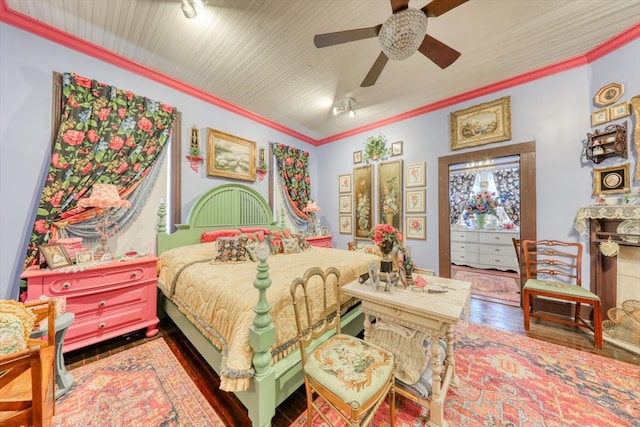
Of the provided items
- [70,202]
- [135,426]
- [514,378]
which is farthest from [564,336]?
[70,202]

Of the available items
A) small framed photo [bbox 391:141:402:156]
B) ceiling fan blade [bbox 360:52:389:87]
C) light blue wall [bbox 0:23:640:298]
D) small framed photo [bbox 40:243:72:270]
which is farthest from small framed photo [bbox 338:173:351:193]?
small framed photo [bbox 40:243:72:270]

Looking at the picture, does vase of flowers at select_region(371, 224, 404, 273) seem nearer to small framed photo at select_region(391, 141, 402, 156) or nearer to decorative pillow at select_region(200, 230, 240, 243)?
decorative pillow at select_region(200, 230, 240, 243)

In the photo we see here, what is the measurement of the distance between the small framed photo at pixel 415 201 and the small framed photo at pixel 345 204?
1266 millimetres

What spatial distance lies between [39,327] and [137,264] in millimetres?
792

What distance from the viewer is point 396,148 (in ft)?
13.6

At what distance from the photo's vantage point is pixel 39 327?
5.17ft

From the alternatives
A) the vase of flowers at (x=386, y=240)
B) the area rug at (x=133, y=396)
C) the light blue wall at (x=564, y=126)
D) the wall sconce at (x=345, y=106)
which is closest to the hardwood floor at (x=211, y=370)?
the area rug at (x=133, y=396)

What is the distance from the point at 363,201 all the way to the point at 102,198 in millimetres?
3991

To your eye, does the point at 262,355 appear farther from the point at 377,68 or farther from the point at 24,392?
the point at 377,68

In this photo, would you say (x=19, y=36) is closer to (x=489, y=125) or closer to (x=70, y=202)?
(x=70, y=202)

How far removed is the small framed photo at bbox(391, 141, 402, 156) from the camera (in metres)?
4.10

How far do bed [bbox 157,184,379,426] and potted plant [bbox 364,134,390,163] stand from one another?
93.6 inches

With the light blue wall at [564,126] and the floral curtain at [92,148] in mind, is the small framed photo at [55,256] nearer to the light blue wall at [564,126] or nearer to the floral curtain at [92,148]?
the floral curtain at [92,148]

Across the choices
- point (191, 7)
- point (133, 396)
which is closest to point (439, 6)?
point (191, 7)
